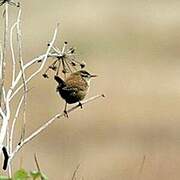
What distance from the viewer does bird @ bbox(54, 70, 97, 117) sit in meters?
1.11

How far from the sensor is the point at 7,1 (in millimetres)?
722

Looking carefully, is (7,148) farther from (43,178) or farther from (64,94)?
(64,94)

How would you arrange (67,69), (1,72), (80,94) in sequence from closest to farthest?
(1,72)
(67,69)
(80,94)

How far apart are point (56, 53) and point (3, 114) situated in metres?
0.14

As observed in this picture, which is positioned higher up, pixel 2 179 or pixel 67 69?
pixel 67 69

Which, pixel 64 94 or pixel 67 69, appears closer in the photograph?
pixel 67 69

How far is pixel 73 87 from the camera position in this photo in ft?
3.84

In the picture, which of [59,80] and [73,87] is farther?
[73,87]

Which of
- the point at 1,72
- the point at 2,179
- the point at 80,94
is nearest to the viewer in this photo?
the point at 2,179

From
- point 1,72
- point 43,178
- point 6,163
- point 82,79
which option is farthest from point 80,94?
point 43,178

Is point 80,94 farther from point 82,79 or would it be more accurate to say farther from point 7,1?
point 7,1

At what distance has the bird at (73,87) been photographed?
1105mm

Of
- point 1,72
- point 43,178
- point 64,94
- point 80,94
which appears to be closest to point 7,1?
point 1,72

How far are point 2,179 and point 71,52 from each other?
13.7 inches
